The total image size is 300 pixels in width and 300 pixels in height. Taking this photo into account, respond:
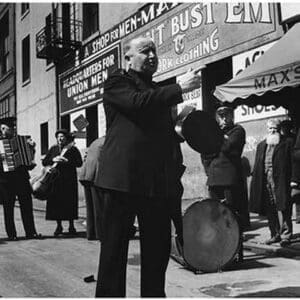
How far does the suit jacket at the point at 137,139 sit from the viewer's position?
3369mm

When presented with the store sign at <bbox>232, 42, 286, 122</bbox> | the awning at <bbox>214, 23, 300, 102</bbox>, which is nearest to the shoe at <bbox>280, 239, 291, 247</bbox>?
the awning at <bbox>214, 23, 300, 102</bbox>

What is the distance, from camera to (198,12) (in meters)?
13.4

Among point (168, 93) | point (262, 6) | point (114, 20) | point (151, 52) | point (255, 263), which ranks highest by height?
point (114, 20)

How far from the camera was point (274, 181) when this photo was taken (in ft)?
25.1

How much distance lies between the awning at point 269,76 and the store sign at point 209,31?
2.79 metres

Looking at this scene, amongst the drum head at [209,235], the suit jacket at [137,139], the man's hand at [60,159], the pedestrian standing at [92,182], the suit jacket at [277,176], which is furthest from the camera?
the man's hand at [60,159]

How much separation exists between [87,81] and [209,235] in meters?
14.9

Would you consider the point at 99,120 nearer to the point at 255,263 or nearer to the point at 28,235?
the point at 28,235

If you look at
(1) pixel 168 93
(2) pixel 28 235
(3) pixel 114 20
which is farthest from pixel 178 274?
(3) pixel 114 20

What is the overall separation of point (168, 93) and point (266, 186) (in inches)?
185

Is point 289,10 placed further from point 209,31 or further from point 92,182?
point 92,182

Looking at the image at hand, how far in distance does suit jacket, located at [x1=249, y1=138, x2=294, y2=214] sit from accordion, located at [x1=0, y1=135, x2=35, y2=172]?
3.92m

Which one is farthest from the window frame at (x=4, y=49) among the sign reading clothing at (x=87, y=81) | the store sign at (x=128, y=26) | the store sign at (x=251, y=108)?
the store sign at (x=251, y=108)

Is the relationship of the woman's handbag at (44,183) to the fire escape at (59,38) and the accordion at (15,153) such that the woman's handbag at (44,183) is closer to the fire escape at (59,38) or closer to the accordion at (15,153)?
the accordion at (15,153)
